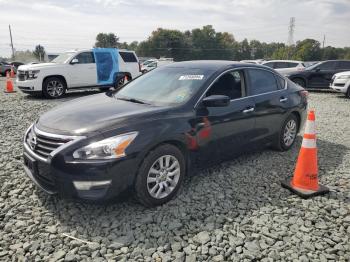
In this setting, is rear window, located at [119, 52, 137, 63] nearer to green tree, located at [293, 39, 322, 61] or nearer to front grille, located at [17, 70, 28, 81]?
front grille, located at [17, 70, 28, 81]

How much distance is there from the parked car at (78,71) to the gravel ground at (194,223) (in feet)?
24.4

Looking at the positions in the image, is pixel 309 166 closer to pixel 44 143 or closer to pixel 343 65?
pixel 44 143

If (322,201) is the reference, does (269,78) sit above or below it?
above

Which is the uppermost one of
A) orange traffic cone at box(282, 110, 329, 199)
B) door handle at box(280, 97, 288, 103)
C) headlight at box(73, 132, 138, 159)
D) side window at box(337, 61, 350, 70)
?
side window at box(337, 61, 350, 70)

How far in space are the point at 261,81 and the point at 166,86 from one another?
1.65m

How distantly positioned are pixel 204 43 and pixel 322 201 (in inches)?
3997

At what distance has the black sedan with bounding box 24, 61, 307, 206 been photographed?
308cm

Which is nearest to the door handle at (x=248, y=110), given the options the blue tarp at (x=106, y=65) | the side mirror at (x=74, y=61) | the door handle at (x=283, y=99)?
the door handle at (x=283, y=99)

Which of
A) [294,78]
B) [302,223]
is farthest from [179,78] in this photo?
[294,78]

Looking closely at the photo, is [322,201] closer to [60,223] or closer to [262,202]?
[262,202]

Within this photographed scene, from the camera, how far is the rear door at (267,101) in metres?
4.77

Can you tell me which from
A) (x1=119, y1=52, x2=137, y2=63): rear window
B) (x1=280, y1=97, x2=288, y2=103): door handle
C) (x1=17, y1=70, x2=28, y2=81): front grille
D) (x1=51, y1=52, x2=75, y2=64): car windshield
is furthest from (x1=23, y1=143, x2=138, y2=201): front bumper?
(x1=119, y1=52, x2=137, y2=63): rear window

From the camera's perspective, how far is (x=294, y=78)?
15.7m

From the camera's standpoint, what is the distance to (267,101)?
4.92 m
